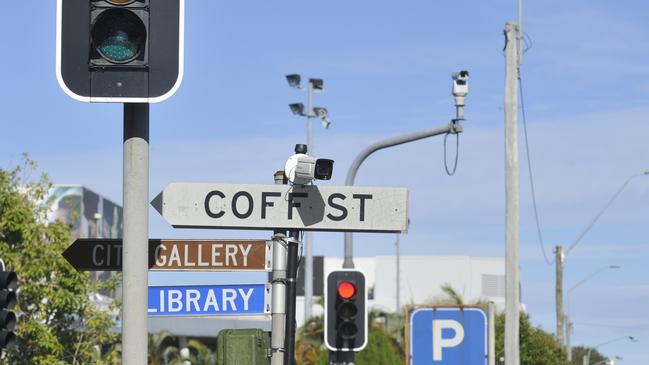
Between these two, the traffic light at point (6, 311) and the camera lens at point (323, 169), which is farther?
the traffic light at point (6, 311)

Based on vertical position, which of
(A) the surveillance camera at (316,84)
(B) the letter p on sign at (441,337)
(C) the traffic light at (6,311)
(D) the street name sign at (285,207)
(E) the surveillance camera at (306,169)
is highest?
(A) the surveillance camera at (316,84)

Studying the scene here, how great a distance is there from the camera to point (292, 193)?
8953 millimetres

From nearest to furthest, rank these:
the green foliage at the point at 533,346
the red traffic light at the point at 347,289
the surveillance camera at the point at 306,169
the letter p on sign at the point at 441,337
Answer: the surveillance camera at the point at 306,169, the red traffic light at the point at 347,289, the letter p on sign at the point at 441,337, the green foliage at the point at 533,346

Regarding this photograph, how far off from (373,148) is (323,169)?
9.78 m

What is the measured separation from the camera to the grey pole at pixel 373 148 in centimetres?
1819

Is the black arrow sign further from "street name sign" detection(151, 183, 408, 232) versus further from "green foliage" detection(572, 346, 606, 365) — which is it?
"green foliage" detection(572, 346, 606, 365)

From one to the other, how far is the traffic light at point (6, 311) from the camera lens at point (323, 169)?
365 cm

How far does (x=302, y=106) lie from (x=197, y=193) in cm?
3665

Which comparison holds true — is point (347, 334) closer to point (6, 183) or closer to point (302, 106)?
point (6, 183)

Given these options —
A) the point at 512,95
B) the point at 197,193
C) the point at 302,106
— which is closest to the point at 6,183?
the point at 512,95

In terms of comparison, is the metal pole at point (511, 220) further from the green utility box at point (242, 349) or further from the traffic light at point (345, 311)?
the green utility box at point (242, 349)

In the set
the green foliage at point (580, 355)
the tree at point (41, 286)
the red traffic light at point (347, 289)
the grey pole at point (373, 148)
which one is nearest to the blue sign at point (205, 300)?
the red traffic light at point (347, 289)

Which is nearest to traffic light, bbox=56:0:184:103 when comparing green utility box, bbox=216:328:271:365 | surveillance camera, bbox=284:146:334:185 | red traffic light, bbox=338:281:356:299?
surveillance camera, bbox=284:146:334:185

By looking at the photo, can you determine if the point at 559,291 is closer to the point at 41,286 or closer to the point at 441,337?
the point at 41,286
